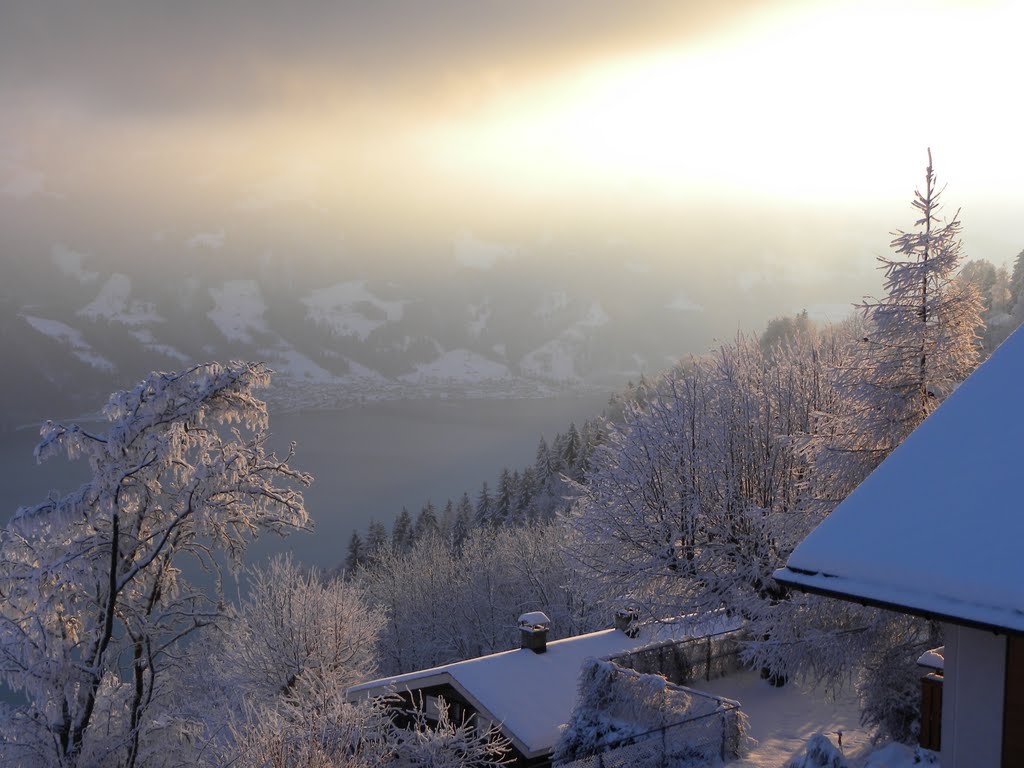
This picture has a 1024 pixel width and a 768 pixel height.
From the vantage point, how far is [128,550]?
37.1 ft

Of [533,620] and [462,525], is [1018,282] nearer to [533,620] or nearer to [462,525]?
[462,525]

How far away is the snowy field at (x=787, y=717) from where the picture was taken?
13438 millimetres

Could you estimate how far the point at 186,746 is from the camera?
12180 millimetres

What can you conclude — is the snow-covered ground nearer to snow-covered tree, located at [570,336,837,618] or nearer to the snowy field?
the snowy field

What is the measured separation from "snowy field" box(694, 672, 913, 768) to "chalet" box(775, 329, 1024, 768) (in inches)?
236

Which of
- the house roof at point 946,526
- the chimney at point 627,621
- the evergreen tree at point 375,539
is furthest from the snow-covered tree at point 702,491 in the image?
the evergreen tree at point 375,539

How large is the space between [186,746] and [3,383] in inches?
8803

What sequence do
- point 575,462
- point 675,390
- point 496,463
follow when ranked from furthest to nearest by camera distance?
1. point 496,463
2. point 575,462
3. point 675,390

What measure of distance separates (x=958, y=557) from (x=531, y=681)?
1326 centimetres

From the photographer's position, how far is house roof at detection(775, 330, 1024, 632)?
5.47 metres

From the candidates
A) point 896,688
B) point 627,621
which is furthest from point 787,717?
point 627,621

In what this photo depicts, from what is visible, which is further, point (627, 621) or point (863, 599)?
point (627, 621)

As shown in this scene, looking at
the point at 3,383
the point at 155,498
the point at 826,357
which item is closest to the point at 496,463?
the point at 826,357

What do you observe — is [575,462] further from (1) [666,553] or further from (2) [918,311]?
(2) [918,311]
